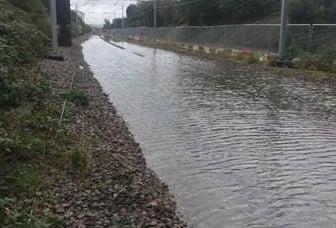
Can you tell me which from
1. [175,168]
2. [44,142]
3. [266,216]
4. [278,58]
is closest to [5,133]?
[44,142]

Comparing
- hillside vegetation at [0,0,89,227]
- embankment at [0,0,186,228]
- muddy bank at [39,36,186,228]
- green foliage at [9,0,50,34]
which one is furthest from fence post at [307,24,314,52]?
muddy bank at [39,36,186,228]

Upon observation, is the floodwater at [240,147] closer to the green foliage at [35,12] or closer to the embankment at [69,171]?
the embankment at [69,171]

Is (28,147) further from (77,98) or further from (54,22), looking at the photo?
(54,22)

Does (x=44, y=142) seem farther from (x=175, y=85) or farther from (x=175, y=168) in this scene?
(x=175, y=85)

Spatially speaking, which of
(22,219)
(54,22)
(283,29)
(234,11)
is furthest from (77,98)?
(234,11)

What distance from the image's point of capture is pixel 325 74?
2447 cm

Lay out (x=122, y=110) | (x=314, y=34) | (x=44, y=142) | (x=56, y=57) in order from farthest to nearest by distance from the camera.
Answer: (x=314, y=34), (x=56, y=57), (x=122, y=110), (x=44, y=142)

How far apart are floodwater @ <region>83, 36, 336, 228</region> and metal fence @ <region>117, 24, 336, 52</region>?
368 inches

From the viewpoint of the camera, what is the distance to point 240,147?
33.3ft

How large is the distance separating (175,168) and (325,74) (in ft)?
57.3

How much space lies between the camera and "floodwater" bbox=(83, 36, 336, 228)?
275 inches

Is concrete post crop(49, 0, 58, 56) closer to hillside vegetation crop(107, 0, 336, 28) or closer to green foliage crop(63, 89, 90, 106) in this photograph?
green foliage crop(63, 89, 90, 106)

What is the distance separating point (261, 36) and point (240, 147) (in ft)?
89.0

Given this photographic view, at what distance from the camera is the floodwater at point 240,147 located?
6980 mm
